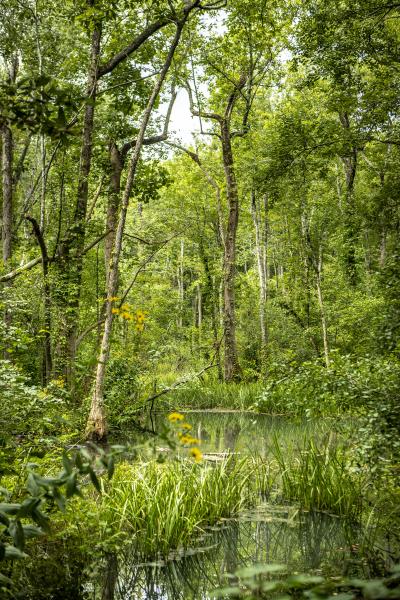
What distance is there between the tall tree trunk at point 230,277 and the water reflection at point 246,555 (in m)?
11.7

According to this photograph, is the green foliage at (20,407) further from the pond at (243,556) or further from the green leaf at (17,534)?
the green leaf at (17,534)

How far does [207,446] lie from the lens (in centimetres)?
895

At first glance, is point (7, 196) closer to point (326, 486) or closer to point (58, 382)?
point (58, 382)

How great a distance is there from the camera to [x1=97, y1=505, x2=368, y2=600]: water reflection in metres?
3.78

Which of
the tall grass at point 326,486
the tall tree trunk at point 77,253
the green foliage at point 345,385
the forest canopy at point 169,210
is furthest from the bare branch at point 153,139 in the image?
the tall grass at point 326,486

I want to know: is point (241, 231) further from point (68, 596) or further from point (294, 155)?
point (68, 596)

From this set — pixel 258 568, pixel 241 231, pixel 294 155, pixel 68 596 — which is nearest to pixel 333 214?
pixel 294 155

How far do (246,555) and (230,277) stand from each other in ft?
45.0

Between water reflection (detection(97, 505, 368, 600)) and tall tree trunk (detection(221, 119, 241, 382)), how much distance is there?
11743 millimetres

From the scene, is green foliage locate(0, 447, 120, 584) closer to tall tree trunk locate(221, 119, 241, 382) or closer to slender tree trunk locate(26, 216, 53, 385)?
slender tree trunk locate(26, 216, 53, 385)

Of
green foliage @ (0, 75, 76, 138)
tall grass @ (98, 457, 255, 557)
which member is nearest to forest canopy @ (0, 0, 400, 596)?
green foliage @ (0, 75, 76, 138)

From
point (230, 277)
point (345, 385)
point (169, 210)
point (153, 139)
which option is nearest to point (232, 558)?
point (345, 385)

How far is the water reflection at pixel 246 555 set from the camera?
378 cm

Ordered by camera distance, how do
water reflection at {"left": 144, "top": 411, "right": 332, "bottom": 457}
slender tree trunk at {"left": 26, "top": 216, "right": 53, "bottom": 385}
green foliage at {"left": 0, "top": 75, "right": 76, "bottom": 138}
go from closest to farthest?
green foliage at {"left": 0, "top": 75, "right": 76, "bottom": 138}
water reflection at {"left": 144, "top": 411, "right": 332, "bottom": 457}
slender tree trunk at {"left": 26, "top": 216, "right": 53, "bottom": 385}
